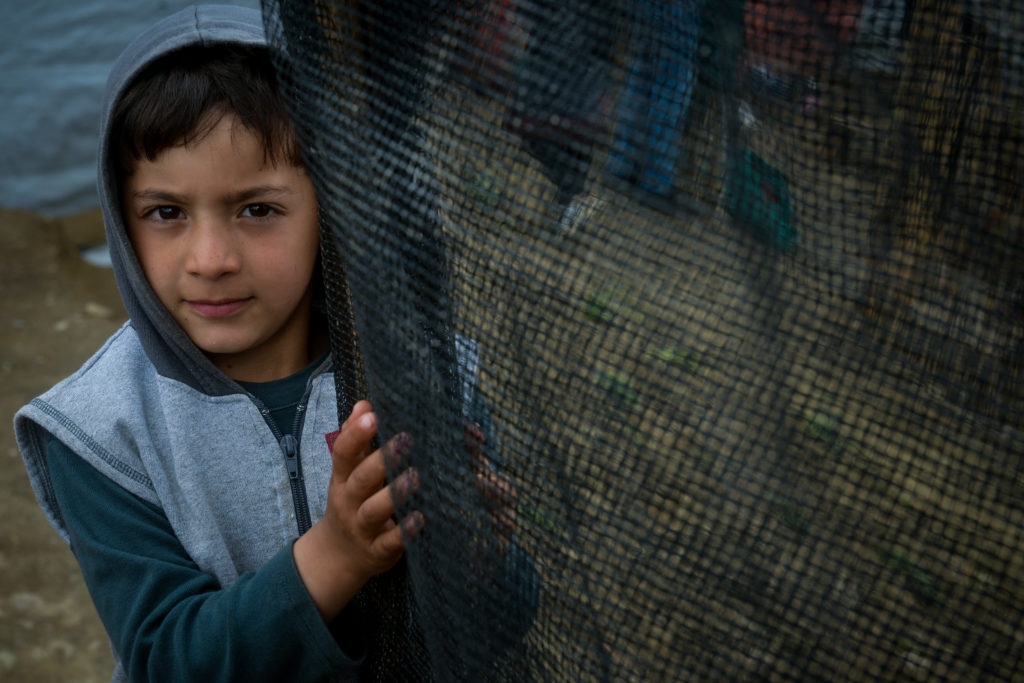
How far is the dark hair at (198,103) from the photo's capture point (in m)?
1.10

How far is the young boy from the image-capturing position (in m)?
1.04

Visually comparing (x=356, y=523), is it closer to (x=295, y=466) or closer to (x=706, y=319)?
(x=295, y=466)

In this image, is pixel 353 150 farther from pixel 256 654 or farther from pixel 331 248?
pixel 256 654

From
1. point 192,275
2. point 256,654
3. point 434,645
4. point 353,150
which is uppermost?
point 353,150

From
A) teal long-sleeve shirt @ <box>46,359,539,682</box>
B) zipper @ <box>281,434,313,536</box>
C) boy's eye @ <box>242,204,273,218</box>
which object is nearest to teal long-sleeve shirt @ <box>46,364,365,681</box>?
teal long-sleeve shirt @ <box>46,359,539,682</box>

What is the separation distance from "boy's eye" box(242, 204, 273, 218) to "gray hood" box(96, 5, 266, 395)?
157mm

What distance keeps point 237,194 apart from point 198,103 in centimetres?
11

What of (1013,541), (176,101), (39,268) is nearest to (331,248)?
(176,101)

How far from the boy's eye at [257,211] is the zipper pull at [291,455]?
0.95ft

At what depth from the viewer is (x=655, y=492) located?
0.73 metres

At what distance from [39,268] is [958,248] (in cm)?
395

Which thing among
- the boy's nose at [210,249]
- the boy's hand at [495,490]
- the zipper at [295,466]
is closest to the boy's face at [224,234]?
the boy's nose at [210,249]

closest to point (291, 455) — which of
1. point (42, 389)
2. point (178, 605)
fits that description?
point (178, 605)

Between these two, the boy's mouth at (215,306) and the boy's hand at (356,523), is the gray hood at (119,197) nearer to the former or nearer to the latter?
the boy's mouth at (215,306)
